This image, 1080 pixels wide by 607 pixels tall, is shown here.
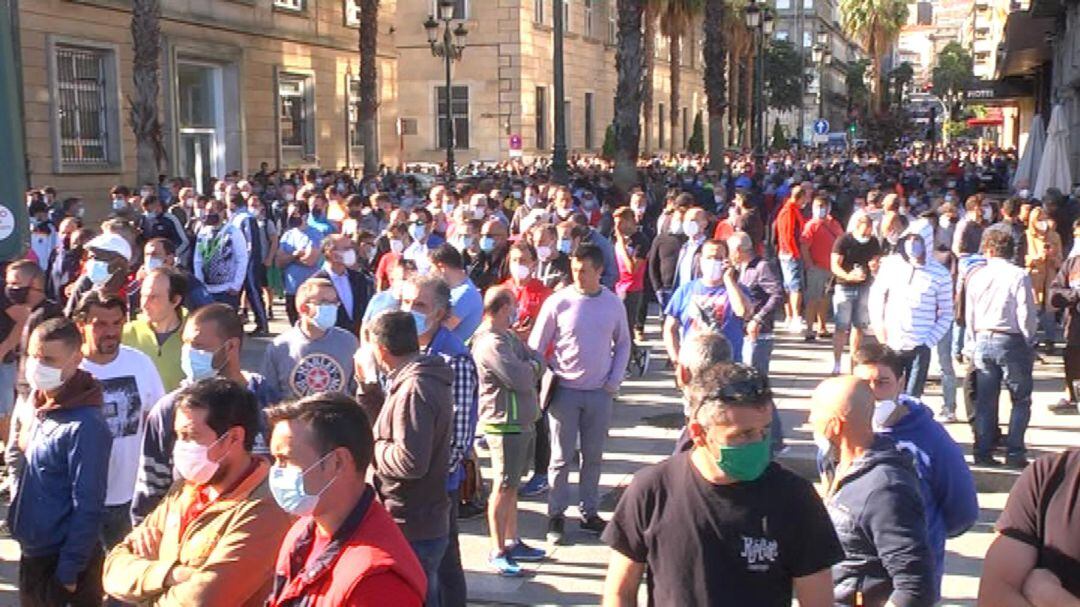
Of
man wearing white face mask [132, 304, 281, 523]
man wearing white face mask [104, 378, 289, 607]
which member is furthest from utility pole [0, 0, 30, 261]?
man wearing white face mask [104, 378, 289, 607]

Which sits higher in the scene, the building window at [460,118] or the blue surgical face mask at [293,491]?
the building window at [460,118]

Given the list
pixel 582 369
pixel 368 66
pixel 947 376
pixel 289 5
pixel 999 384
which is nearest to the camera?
pixel 582 369

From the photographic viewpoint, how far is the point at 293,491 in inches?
131

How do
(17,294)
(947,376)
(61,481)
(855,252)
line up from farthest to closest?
(855,252), (947,376), (17,294), (61,481)

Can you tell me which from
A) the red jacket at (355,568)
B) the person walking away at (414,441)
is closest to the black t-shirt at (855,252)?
the person walking away at (414,441)

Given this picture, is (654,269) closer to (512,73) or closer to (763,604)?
(763,604)

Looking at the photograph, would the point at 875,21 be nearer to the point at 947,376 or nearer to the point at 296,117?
the point at 296,117

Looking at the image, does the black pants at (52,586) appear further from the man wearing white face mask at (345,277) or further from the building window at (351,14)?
the building window at (351,14)

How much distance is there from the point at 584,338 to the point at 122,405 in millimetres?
2866

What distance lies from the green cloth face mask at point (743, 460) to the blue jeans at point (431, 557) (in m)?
1.99


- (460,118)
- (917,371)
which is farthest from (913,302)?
(460,118)

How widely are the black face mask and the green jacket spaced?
1904 mm

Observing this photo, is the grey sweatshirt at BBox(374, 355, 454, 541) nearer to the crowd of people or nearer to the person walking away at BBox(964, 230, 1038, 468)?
the crowd of people

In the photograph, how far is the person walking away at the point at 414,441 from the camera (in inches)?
191
